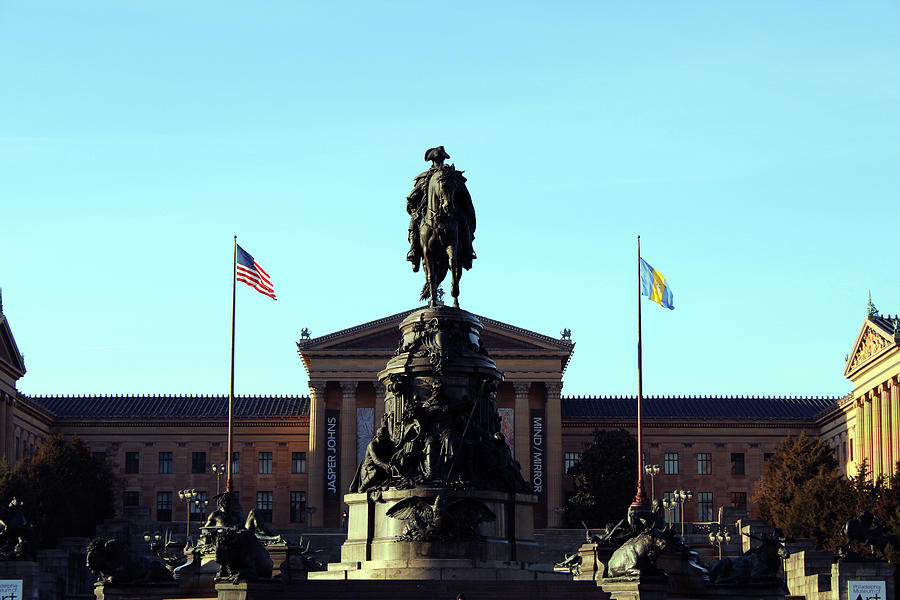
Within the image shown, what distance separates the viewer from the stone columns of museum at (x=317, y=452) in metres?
128

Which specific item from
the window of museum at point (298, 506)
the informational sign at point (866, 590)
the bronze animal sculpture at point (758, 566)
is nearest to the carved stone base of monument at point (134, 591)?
the bronze animal sculpture at point (758, 566)

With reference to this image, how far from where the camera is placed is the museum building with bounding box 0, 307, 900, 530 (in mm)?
128125

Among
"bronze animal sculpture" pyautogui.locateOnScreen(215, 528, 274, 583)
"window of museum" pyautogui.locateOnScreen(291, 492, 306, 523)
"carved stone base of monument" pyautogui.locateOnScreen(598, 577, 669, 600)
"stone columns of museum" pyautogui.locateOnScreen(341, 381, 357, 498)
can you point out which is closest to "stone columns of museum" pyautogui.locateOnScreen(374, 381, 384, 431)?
"stone columns of museum" pyautogui.locateOnScreen(341, 381, 357, 498)

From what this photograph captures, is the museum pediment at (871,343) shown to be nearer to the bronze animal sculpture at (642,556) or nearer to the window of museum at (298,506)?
the window of museum at (298,506)

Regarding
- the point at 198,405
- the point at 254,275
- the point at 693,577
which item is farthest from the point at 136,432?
the point at 693,577

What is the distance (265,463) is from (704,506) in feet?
124

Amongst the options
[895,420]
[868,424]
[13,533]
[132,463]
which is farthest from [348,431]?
[13,533]

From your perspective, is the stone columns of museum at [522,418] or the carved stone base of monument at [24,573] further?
the stone columns of museum at [522,418]

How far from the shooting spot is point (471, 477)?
38.8 metres

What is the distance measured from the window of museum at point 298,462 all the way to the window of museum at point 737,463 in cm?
3693

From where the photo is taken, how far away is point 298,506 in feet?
447

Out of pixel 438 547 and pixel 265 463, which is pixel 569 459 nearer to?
pixel 265 463

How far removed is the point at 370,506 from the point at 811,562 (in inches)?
1242

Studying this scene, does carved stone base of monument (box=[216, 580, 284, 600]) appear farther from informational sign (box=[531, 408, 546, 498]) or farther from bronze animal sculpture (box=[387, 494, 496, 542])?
informational sign (box=[531, 408, 546, 498])
